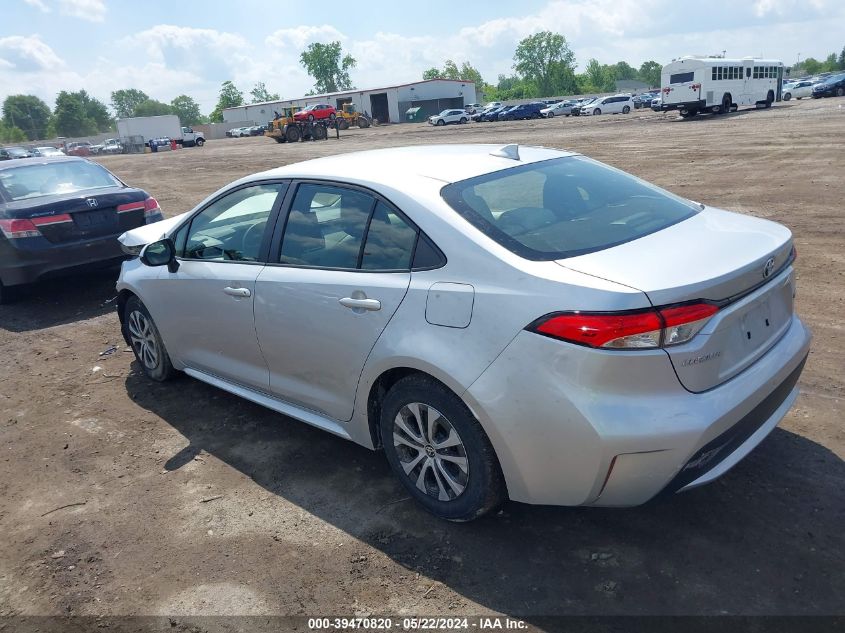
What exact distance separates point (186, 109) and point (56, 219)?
20031cm

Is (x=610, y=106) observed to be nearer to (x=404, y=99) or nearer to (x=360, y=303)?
(x=404, y=99)

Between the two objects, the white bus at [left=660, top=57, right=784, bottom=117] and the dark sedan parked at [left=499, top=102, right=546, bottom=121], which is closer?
the white bus at [left=660, top=57, right=784, bottom=117]

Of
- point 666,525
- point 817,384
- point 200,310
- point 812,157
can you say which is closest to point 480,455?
point 666,525

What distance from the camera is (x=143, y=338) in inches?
206

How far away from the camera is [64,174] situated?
8398 millimetres

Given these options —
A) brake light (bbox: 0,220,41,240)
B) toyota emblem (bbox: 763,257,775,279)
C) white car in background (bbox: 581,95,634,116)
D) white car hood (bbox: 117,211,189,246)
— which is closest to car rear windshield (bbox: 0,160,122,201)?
brake light (bbox: 0,220,41,240)

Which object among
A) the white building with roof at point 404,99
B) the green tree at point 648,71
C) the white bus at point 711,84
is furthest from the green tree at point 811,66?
the white bus at point 711,84

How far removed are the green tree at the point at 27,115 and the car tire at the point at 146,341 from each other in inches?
6441

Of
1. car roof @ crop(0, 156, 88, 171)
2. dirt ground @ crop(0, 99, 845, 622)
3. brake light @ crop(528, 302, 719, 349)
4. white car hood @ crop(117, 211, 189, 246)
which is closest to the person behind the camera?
brake light @ crop(528, 302, 719, 349)

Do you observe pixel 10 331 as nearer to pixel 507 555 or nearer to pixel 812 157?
pixel 507 555

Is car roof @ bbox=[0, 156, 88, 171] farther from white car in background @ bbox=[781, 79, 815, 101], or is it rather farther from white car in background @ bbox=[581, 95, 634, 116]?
white car in background @ bbox=[781, 79, 815, 101]

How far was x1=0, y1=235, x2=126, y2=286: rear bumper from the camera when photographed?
7336 millimetres

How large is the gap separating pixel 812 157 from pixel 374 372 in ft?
48.8

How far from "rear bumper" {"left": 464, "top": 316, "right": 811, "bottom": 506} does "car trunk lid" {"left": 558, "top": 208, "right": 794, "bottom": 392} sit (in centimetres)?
10
